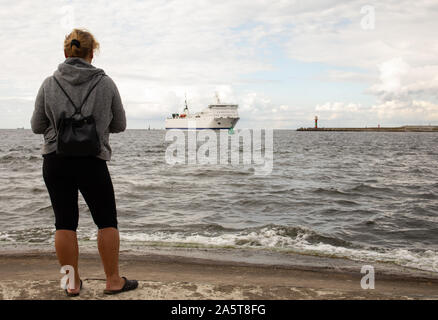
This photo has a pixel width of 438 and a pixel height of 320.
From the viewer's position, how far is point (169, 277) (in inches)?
150

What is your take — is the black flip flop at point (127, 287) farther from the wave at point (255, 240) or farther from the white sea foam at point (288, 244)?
the white sea foam at point (288, 244)

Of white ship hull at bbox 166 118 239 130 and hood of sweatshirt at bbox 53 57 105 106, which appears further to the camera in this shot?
white ship hull at bbox 166 118 239 130

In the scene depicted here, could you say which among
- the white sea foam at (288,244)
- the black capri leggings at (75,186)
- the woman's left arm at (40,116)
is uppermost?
the woman's left arm at (40,116)

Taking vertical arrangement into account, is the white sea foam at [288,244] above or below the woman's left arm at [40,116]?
below

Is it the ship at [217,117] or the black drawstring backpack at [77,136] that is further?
the ship at [217,117]

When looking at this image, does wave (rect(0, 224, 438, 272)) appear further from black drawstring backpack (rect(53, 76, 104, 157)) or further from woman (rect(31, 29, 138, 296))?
black drawstring backpack (rect(53, 76, 104, 157))

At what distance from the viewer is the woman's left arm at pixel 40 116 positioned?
2.55 meters

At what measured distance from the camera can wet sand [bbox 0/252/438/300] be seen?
2.98 metres

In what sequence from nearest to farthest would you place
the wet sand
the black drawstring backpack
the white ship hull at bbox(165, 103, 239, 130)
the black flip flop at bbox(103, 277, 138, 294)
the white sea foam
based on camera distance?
the black drawstring backpack < the black flip flop at bbox(103, 277, 138, 294) < the wet sand < the white sea foam < the white ship hull at bbox(165, 103, 239, 130)

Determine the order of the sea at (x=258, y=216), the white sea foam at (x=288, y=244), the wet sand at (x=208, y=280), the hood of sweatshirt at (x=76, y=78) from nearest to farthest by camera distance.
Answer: the hood of sweatshirt at (x=76, y=78) → the wet sand at (x=208, y=280) → the white sea foam at (x=288, y=244) → the sea at (x=258, y=216)

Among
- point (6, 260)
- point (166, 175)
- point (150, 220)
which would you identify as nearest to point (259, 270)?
point (6, 260)

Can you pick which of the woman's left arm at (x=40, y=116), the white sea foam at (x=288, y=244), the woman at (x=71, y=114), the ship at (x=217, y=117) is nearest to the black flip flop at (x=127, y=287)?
the woman at (x=71, y=114)

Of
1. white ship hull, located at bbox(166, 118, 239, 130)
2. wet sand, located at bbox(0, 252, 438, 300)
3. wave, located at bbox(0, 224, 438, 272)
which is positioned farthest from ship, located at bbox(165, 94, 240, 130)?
wet sand, located at bbox(0, 252, 438, 300)

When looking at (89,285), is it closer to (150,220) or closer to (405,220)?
(150,220)
